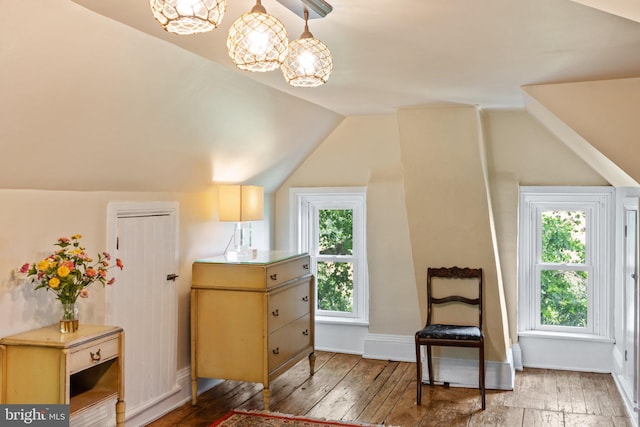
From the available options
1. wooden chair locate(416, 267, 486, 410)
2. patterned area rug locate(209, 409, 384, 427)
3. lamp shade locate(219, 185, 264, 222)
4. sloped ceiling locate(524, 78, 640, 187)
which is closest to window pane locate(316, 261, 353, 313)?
wooden chair locate(416, 267, 486, 410)

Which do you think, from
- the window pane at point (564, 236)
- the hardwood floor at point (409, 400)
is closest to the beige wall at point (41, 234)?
the hardwood floor at point (409, 400)

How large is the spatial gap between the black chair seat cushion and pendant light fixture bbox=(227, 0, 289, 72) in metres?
3.26

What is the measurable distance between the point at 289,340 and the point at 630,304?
2.47 metres

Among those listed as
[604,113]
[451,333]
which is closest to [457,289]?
[451,333]

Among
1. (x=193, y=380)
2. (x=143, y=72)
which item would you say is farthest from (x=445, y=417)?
(x=143, y=72)

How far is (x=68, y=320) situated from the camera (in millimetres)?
3078

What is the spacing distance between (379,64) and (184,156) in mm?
1505

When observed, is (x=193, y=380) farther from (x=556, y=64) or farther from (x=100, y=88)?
(x=556, y=64)

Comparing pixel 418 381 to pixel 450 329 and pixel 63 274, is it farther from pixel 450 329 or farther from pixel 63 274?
pixel 63 274

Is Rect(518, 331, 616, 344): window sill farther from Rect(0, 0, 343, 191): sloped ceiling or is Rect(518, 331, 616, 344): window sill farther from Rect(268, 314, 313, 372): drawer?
Rect(0, 0, 343, 191): sloped ceiling

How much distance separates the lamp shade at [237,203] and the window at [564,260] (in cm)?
239

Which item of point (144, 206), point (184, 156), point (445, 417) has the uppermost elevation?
point (184, 156)

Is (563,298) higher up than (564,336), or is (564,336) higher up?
(563,298)

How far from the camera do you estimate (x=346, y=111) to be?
5.27m
